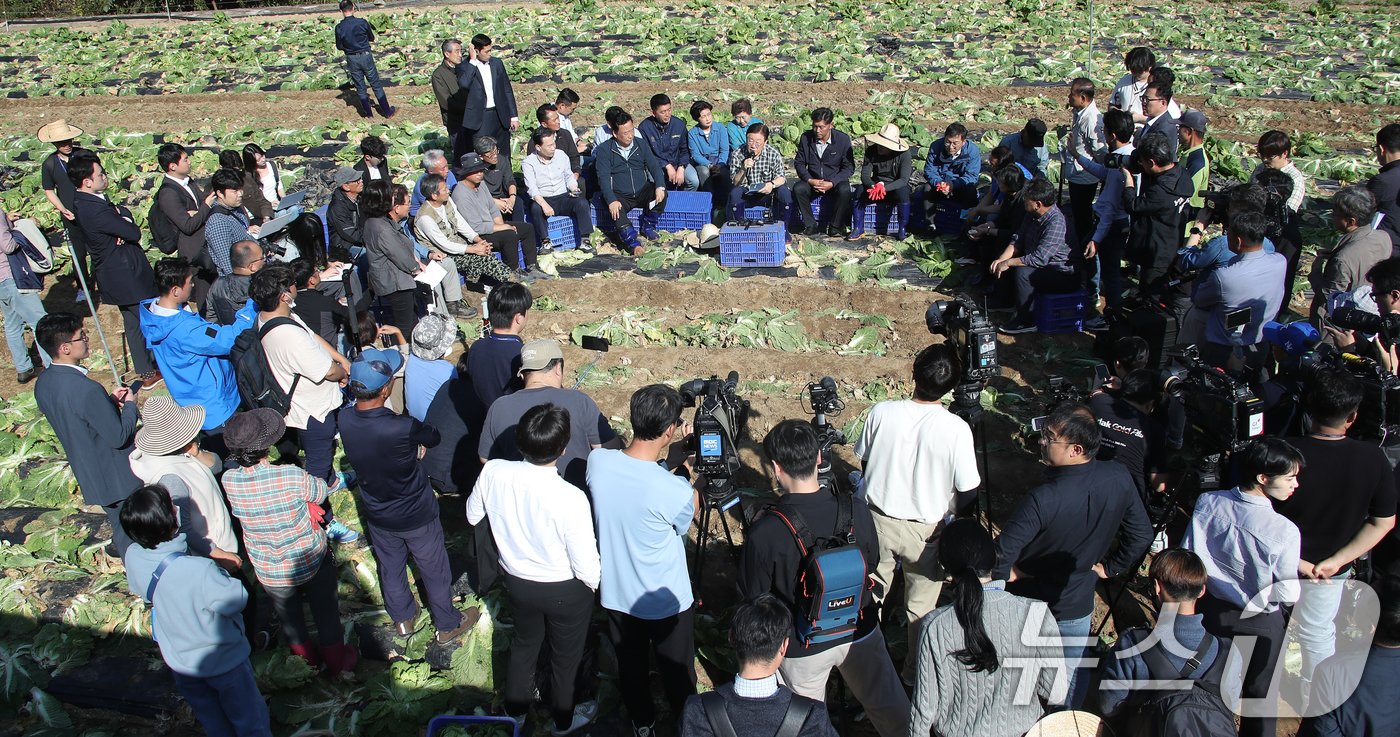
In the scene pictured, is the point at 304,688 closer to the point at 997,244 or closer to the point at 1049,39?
the point at 997,244

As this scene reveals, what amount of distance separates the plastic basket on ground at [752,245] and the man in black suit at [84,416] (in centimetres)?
606

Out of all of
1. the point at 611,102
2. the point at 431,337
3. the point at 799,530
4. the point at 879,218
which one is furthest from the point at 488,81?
the point at 799,530

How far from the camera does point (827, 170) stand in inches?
439

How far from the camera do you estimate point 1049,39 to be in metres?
17.9

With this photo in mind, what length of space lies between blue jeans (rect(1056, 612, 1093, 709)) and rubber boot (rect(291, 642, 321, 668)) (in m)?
4.33

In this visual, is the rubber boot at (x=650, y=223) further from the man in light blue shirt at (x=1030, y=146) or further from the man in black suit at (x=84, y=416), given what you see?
the man in black suit at (x=84, y=416)

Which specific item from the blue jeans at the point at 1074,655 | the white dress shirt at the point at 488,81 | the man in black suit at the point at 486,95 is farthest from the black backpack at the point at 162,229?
the blue jeans at the point at 1074,655

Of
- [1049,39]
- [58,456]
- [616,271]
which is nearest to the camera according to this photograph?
[58,456]

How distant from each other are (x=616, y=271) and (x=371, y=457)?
5.72m

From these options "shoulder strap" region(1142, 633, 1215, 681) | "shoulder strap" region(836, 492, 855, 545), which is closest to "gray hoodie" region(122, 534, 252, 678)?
"shoulder strap" region(836, 492, 855, 545)

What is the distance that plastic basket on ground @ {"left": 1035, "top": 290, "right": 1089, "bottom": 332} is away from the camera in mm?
8906

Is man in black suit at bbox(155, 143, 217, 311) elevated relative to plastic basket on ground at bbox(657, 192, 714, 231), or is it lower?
elevated

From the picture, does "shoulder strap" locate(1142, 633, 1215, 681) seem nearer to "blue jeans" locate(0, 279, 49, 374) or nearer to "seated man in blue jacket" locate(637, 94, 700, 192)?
"seated man in blue jacket" locate(637, 94, 700, 192)

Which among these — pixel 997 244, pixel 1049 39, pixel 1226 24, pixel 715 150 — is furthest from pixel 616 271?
pixel 1226 24
